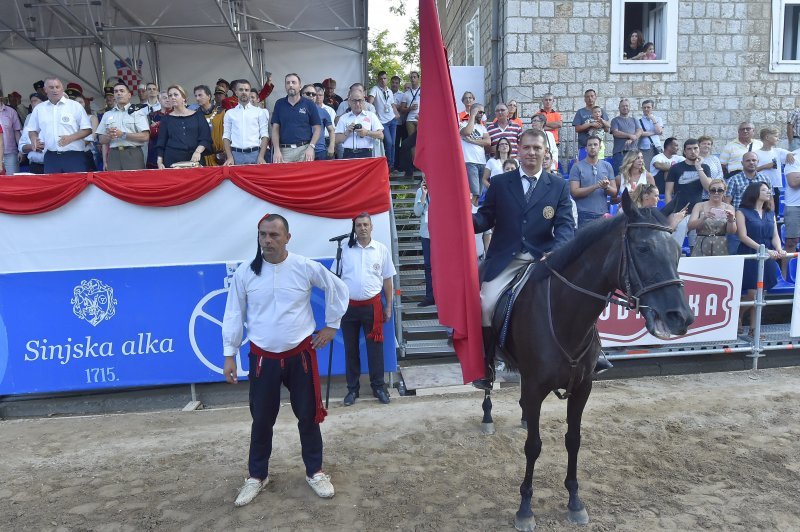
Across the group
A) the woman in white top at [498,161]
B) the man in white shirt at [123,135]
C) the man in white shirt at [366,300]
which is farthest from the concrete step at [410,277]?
the man in white shirt at [123,135]

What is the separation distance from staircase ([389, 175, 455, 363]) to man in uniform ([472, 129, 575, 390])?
2.79 meters

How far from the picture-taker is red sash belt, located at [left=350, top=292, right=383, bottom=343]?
22.1ft

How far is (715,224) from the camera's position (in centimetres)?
786

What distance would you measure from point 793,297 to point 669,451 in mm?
4183

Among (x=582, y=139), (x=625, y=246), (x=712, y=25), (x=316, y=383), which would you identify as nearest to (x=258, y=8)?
(x=582, y=139)

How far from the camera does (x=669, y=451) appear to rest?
17.1 ft

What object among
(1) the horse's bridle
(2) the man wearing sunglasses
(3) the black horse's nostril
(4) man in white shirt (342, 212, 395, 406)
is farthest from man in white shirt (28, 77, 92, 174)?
(3) the black horse's nostril

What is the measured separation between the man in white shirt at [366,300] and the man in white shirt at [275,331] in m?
2.06

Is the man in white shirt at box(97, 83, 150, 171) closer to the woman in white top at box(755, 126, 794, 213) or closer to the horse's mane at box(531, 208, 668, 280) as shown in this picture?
the horse's mane at box(531, 208, 668, 280)

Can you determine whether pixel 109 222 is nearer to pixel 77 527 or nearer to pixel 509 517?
pixel 77 527

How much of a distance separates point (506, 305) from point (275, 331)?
1.79 metres

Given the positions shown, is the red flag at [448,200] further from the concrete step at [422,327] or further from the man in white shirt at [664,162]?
the man in white shirt at [664,162]

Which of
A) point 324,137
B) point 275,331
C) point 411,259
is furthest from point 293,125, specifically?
point 275,331

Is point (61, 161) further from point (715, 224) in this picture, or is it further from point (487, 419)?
point (715, 224)
